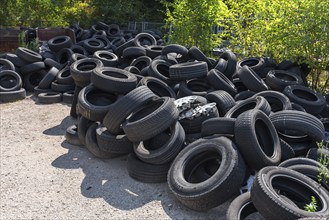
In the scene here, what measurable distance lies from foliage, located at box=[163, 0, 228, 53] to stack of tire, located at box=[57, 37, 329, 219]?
9.82 feet

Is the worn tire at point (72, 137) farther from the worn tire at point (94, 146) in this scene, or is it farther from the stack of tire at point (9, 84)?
the stack of tire at point (9, 84)

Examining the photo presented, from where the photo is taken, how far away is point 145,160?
5199 mm

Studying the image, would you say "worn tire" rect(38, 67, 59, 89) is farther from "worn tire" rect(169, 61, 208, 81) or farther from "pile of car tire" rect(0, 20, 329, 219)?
"worn tire" rect(169, 61, 208, 81)

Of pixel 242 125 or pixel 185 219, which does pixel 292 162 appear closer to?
pixel 242 125

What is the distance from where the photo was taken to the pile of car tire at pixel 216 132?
13.8 ft

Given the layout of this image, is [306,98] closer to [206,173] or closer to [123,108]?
[206,173]

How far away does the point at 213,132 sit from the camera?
5051mm

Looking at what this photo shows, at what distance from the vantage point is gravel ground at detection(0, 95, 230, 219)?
448 cm

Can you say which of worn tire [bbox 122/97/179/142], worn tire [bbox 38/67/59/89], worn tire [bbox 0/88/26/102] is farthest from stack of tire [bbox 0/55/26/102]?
worn tire [bbox 122/97/179/142]

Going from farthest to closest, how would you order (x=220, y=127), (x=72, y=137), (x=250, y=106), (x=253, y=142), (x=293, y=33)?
1. (x=293, y=33)
2. (x=72, y=137)
3. (x=250, y=106)
4. (x=220, y=127)
5. (x=253, y=142)

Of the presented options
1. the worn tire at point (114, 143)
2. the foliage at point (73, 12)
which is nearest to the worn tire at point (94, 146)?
the worn tire at point (114, 143)

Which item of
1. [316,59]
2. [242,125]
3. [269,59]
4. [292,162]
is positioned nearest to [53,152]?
[242,125]

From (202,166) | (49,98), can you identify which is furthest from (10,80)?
(202,166)

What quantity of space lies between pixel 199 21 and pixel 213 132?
6.45m
